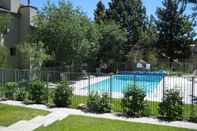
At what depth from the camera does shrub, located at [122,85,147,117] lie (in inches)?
446

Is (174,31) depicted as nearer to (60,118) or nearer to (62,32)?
(62,32)

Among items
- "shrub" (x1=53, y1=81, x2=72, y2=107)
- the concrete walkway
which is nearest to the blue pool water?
"shrub" (x1=53, y1=81, x2=72, y2=107)

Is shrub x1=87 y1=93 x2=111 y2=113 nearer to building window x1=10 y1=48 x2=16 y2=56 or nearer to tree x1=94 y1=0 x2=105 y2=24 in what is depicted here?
building window x1=10 y1=48 x2=16 y2=56

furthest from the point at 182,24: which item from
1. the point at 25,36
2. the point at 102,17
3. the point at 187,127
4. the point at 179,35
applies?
the point at 187,127

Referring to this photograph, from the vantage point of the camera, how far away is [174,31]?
36.8 meters

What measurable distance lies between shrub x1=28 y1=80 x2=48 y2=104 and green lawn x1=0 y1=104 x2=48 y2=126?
1.30 m

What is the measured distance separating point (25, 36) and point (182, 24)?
68.6 ft

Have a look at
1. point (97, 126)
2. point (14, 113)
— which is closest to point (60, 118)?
point (97, 126)

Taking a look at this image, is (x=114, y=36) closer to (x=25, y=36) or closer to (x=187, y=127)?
(x=25, y=36)

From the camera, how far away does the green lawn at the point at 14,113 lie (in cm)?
1033

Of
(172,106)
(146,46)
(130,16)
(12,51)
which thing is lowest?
(172,106)

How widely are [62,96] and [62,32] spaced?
11382mm

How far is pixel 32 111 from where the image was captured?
11711 mm

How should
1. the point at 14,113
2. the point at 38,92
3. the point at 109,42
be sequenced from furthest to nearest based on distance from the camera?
the point at 109,42
the point at 38,92
the point at 14,113
